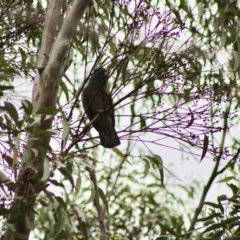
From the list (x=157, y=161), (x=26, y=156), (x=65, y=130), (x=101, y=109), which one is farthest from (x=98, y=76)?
(x=26, y=156)

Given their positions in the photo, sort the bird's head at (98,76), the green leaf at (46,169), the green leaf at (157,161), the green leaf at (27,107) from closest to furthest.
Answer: the green leaf at (46,169)
the green leaf at (27,107)
the green leaf at (157,161)
the bird's head at (98,76)

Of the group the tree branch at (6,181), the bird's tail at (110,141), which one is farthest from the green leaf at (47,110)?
the bird's tail at (110,141)

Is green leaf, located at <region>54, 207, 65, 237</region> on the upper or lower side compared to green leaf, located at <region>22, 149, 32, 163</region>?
lower

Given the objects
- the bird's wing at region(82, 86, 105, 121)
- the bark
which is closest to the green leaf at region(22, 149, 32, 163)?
the bark

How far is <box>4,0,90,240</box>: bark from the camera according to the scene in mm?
2621

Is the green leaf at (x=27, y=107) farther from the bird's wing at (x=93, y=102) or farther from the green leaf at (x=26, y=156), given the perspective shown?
the bird's wing at (x=93, y=102)

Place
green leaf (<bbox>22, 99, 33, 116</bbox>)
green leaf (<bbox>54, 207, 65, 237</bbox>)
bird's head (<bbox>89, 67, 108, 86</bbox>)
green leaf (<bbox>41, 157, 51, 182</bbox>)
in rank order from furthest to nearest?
bird's head (<bbox>89, 67, 108, 86</bbox>) < green leaf (<bbox>54, 207, 65, 237</bbox>) < green leaf (<bbox>22, 99, 33, 116</bbox>) < green leaf (<bbox>41, 157, 51, 182</bbox>)

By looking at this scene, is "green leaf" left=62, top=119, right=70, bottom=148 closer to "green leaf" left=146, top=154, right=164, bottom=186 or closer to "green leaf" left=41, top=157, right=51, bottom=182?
"green leaf" left=41, top=157, right=51, bottom=182

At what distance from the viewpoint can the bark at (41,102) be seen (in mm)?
2621

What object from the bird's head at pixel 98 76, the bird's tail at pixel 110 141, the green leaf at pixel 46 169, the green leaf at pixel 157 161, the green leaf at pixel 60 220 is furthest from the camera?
the bird's head at pixel 98 76

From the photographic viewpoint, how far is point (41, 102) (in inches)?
113

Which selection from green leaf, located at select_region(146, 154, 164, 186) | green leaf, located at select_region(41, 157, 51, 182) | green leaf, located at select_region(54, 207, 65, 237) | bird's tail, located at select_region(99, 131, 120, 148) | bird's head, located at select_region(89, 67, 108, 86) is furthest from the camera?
bird's head, located at select_region(89, 67, 108, 86)

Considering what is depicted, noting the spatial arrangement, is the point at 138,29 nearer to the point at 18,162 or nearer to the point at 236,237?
the point at 18,162

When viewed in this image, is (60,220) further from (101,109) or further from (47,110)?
(101,109)
